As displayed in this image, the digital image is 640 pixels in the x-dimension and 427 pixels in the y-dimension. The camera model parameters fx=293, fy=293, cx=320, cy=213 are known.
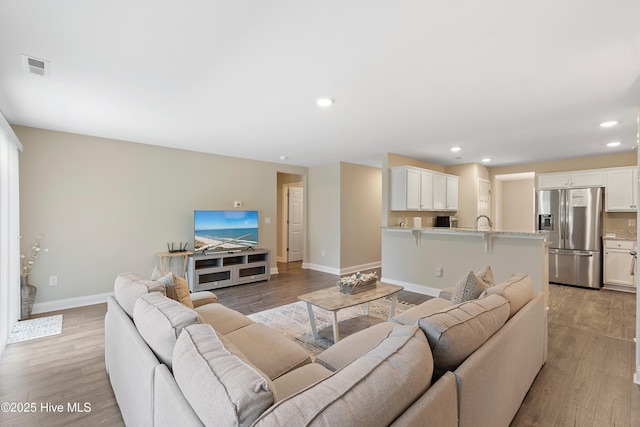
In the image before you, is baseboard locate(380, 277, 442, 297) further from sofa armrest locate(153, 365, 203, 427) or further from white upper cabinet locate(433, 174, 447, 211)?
sofa armrest locate(153, 365, 203, 427)

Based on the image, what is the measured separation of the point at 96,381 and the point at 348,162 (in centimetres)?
522

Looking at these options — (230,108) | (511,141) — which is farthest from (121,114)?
(511,141)

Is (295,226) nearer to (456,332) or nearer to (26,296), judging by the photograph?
(26,296)

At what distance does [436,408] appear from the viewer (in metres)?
1.02

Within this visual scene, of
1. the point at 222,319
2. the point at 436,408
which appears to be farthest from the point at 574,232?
the point at 222,319

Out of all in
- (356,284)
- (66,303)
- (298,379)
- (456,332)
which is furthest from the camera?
(66,303)

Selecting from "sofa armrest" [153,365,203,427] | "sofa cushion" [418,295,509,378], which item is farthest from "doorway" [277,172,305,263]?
"sofa armrest" [153,365,203,427]

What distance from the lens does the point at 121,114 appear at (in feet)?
10.5

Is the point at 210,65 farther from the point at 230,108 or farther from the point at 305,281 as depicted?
the point at 305,281

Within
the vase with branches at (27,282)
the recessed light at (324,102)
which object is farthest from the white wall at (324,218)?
the vase with branches at (27,282)

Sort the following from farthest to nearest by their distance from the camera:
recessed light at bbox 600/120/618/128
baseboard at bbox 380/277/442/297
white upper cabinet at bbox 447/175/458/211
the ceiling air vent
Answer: white upper cabinet at bbox 447/175/458/211
baseboard at bbox 380/277/442/297
recessed light at bbox 600/120/618/128
the ceiling air vent

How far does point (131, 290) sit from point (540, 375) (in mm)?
3164

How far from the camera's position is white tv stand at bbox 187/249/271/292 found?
4730 mm

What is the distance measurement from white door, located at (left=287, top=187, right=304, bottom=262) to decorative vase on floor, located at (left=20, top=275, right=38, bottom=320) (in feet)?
16.3
